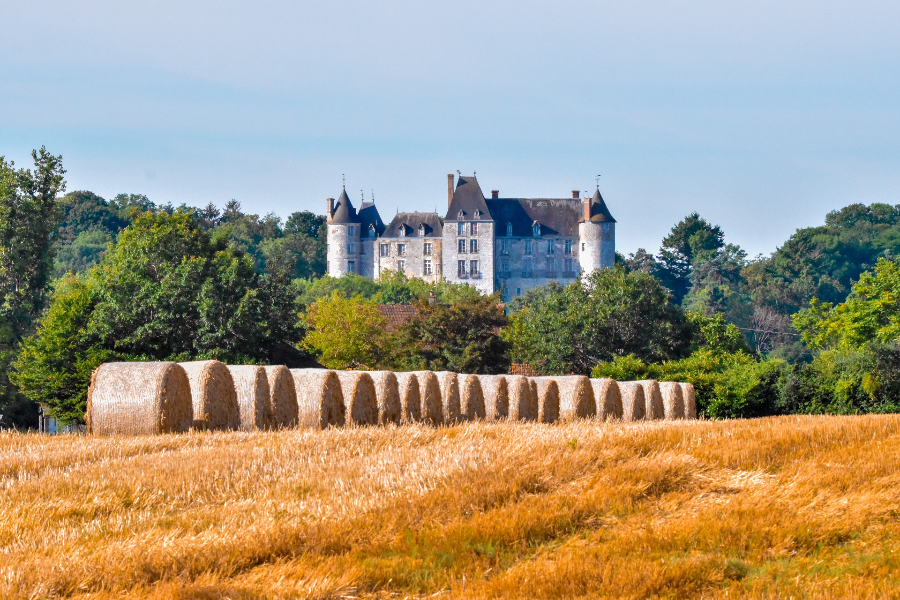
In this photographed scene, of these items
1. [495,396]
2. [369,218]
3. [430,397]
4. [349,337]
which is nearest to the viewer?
[430,397]

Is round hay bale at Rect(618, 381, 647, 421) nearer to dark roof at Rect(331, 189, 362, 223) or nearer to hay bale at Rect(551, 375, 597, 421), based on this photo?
hay bale at Rect(551, 375, 597, 421)

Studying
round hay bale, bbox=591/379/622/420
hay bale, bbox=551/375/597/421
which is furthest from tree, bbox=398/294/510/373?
hay bale, bbox=551/375/597/421

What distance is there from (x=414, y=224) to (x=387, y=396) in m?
138

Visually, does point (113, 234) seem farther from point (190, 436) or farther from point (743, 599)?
point (743, 599)

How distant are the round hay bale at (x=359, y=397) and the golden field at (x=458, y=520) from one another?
718cm

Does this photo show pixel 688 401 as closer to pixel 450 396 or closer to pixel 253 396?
pixel 450 396

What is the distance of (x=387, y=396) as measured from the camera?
2164 centimetres

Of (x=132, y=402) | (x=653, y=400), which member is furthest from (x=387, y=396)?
(x=653, y=400)

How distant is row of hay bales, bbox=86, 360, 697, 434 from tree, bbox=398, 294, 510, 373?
2622cm

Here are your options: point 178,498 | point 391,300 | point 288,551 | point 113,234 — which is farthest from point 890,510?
point 113,234

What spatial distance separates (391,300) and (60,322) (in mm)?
82315

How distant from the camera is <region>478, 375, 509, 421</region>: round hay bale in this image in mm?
25969

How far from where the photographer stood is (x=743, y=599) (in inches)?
295

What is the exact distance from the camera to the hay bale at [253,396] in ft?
60.8
